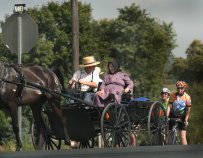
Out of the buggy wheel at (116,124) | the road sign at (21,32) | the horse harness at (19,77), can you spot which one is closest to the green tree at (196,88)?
the buggy wheel at (116,124)

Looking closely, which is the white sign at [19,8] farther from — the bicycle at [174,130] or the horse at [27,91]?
the bicycle at [174,130]

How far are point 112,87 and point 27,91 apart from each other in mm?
1342

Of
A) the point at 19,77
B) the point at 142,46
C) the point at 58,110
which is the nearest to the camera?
the point at 19,77

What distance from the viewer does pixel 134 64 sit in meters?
50.4

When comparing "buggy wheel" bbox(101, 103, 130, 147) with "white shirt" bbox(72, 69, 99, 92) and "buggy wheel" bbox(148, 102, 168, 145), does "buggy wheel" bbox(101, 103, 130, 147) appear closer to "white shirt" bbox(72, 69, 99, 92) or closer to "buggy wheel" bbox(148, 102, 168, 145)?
"buggy wheel" bbox(148, 102, 168, 145)

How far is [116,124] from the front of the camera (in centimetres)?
855

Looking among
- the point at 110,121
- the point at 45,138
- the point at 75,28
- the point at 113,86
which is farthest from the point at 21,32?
the point at 75,28

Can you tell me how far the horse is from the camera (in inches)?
339

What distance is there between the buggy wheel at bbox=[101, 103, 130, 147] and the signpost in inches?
77.4

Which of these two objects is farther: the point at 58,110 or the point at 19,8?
the point at 19,8

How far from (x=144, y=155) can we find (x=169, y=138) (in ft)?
16.6

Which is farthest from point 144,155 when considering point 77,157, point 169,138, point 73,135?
point 169,138

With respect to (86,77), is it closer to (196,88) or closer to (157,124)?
(157,124)

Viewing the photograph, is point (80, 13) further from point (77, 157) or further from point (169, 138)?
point (77, 157)
